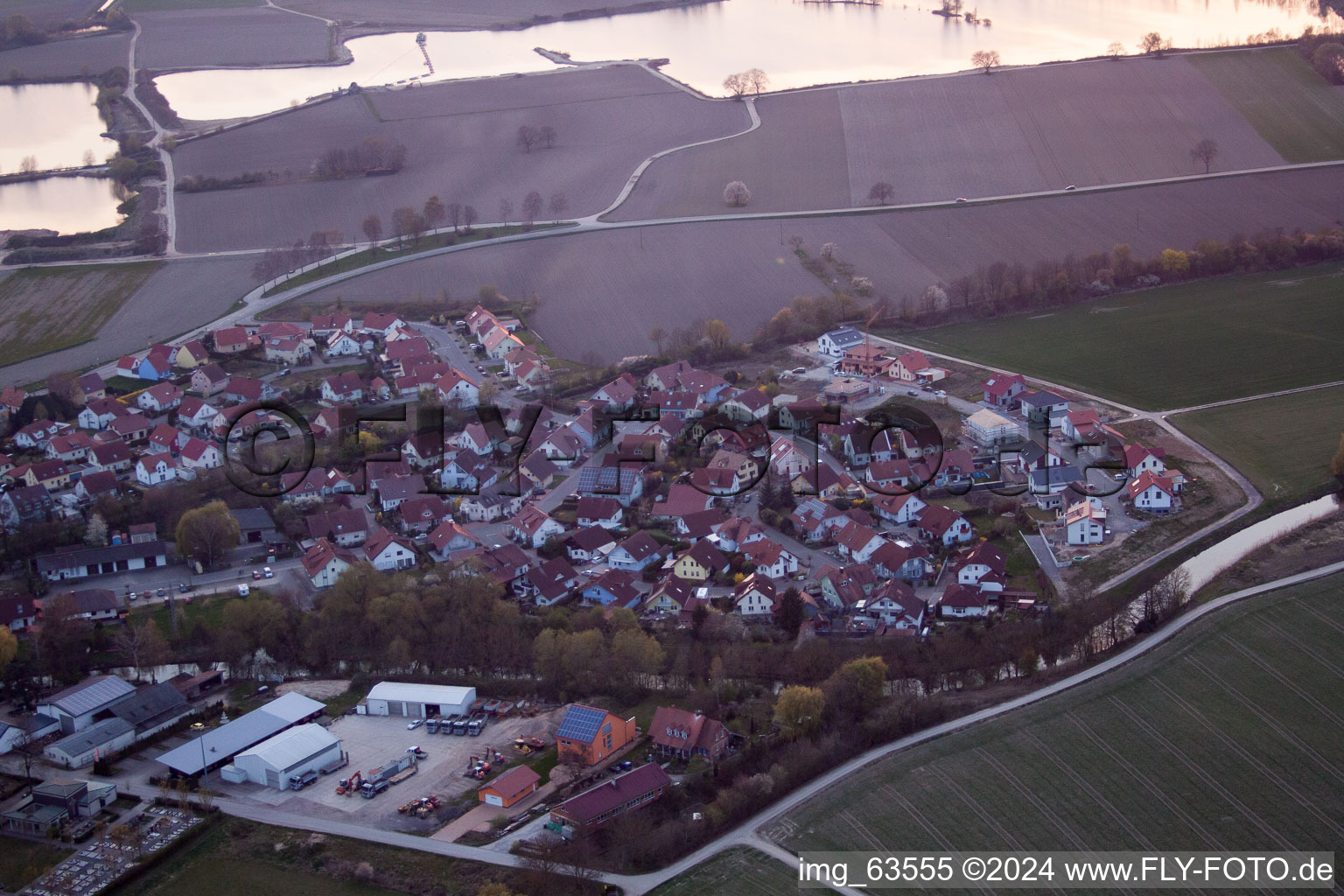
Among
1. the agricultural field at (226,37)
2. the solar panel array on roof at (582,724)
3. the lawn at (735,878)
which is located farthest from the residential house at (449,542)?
the agricultural field at (226,37)

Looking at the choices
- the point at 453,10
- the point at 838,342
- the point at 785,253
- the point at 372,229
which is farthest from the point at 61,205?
the point at 453,10

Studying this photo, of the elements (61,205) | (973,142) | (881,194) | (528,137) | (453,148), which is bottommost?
(881,194)

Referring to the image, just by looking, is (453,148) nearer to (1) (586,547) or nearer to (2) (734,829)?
(1) (586,547)

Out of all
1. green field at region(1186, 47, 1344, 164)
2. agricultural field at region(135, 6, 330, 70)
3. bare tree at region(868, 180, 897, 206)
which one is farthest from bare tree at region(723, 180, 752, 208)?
agricultural field at region(135, 6, 330, 70)

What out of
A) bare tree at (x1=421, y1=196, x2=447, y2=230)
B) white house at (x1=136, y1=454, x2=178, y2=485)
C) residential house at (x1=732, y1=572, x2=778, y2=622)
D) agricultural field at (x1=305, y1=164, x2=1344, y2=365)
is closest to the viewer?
residential house at (x1=732, y1=572, x2=778, y2=622)

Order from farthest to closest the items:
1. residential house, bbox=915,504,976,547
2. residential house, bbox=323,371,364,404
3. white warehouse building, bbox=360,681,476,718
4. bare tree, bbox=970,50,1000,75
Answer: bare tree, bbox=970,50,1000,75 < residential house, bbox=323,371,364,404 < residential house, bbox=915,504,976,547 < white warehouse building, bbox=360,681,476,718

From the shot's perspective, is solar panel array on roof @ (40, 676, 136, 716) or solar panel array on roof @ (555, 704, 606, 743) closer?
solar panel array on roof @ (555, 704, 606, 743)

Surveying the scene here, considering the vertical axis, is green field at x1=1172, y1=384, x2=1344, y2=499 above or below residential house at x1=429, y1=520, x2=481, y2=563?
above

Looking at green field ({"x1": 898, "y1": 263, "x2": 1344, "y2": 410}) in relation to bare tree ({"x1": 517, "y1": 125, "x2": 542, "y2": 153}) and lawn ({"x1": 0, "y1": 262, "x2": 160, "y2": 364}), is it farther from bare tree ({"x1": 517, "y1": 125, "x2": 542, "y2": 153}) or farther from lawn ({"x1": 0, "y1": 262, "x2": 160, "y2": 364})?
lawn ({"x1": 0, "y1": 262, "x2": 160, "y2": 364})
